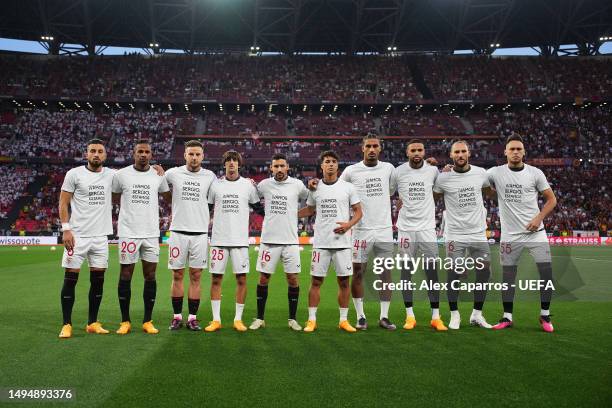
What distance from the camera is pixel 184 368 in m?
4.85

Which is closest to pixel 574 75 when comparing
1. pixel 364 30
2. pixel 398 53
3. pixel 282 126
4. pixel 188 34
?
pixel 398 53

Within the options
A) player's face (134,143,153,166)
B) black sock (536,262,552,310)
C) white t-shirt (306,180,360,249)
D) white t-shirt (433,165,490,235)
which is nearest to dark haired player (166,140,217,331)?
player's face (134,143,153,166)

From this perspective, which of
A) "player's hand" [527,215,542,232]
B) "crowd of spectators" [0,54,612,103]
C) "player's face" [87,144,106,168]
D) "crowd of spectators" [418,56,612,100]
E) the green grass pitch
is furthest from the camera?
"crowd of spectators" [418,56,612,100]

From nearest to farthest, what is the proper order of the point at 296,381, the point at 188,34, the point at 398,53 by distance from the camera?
1. the point at 296,381
2. the point at 188,34
3. the point at 398,53

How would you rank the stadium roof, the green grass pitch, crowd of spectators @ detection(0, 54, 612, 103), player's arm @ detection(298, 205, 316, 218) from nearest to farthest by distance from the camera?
the green grass pitch → player's arm @ detection(298, 205, 316, 218) → the stadium roof → crowd of spectators @ detection(0, 54, 612, 103)

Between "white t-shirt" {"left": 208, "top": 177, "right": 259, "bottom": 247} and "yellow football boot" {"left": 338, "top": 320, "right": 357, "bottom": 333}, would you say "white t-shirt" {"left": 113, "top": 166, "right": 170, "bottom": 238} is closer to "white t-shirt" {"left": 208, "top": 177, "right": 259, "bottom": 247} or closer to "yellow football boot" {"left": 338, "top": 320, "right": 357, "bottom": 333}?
"white t-shirt" {"left": 208, "top": 177, "right": 259, "bottom": 247}

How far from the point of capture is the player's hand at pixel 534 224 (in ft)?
22.2

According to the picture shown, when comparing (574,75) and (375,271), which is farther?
(574,75)

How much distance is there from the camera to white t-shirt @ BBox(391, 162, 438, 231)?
713 cm

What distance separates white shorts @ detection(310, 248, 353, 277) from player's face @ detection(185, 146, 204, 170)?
7.54 ft

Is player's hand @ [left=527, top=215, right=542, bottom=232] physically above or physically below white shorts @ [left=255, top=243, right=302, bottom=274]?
above

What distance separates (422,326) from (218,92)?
4503 cm

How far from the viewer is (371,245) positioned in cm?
707

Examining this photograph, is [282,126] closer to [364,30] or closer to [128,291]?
[364,30]
